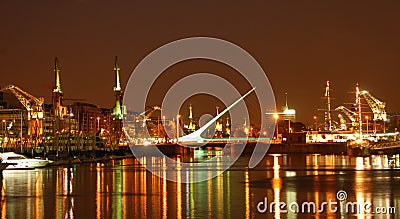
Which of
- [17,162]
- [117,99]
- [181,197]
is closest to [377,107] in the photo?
[117,99]

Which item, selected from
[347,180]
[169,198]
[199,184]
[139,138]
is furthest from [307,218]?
[139,138]

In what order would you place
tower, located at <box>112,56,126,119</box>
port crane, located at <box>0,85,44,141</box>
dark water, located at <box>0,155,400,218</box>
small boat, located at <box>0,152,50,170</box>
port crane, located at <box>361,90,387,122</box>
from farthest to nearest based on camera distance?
tower, located at <box>112,56,126,119</box>
port crane, located at <box>361,90,387,122</box>
port crane, located at <box>0,85,44,141</box>
small boat, located at <box>0,152,50,170</box>
dark water, located at <box>0,155,400,218</box>

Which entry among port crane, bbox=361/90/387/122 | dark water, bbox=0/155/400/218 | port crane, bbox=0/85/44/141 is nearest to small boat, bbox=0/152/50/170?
dark water, bbox=0/155/400/218

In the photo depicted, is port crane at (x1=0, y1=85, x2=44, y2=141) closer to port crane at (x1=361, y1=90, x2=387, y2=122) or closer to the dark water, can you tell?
port crane at (x1=361, y1=90, x2=387, y2=122)

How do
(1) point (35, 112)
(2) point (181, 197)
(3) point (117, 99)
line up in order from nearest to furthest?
(2) point (181, 197), (1) point (35, 112), (3) point (117, 99)

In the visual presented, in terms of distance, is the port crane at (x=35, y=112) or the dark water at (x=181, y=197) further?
the port crane at (x=35, y=112)

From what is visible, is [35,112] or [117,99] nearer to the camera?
[35,112]

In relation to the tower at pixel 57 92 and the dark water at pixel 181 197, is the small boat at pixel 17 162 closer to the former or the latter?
the dark water at pixel 181 197

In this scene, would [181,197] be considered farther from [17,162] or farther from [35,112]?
[35,112]

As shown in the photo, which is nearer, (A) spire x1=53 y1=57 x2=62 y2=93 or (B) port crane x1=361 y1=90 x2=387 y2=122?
(A) spire x1=53 y1=57 x2=62 y2=93

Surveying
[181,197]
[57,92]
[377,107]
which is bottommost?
[181,197]

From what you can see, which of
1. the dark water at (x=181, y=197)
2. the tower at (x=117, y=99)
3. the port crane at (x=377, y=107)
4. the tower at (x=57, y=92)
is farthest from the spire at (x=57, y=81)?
the dark water at (x=181, y=197)

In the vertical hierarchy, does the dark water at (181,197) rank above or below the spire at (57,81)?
below

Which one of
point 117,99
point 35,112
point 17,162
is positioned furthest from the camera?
point 117,99
